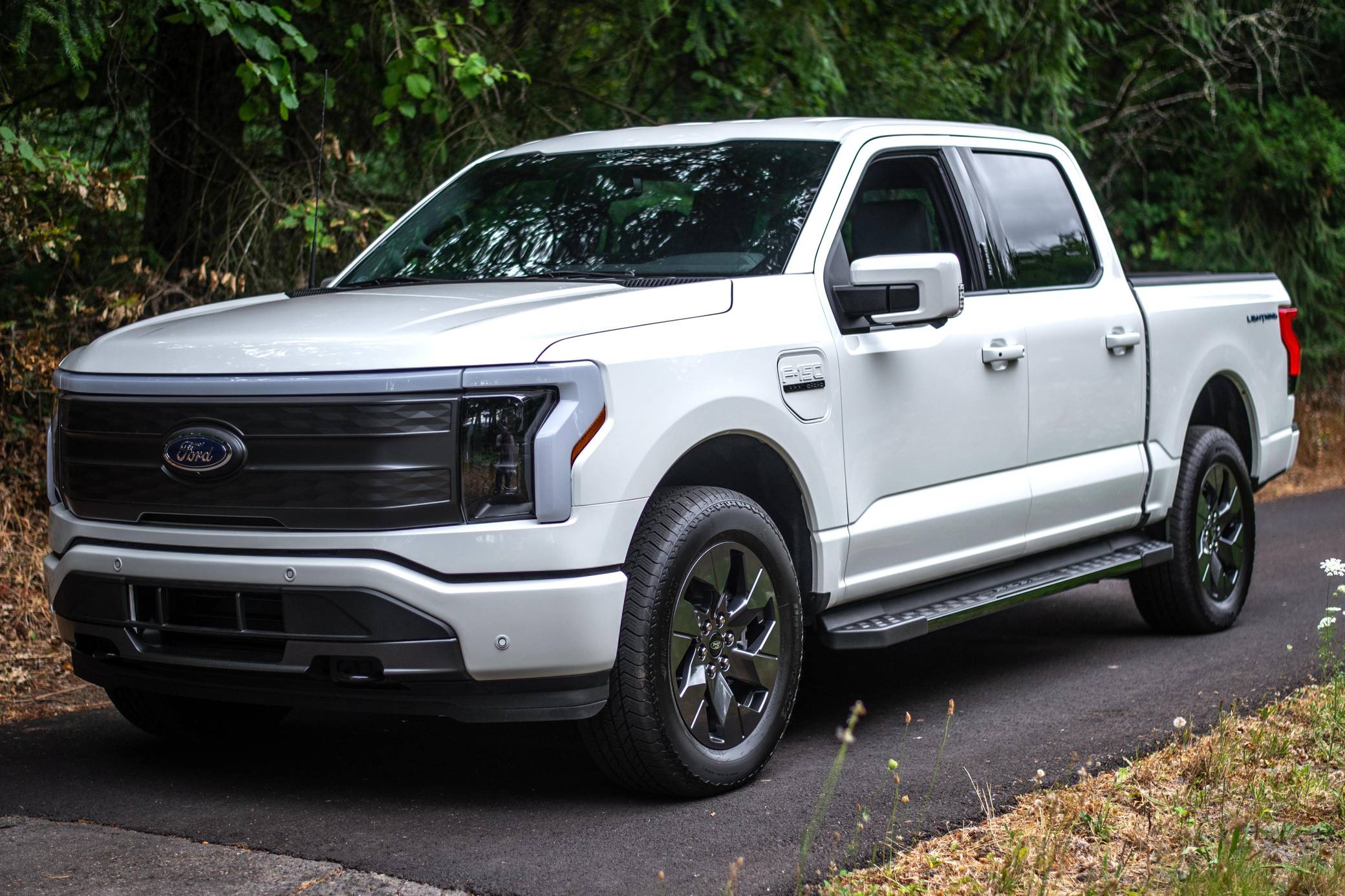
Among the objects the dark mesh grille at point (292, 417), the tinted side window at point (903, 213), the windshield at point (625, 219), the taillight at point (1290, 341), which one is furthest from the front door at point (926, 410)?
the taillight at point (1290, 341)

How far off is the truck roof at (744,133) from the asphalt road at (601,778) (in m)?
2.05

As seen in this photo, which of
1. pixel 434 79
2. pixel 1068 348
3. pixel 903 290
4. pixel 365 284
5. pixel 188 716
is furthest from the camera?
pixel 434 79

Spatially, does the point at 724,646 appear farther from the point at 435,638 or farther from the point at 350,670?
the point at 350,670

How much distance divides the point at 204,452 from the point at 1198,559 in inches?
177

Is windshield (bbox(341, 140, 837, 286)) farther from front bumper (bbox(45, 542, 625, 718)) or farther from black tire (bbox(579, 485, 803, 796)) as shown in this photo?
front bumper (bbox(45, 542, 625, 718))

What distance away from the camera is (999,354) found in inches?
226

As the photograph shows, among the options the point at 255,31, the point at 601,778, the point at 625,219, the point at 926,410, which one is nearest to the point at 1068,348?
the point at 926,410

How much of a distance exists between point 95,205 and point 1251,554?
18.9 feet

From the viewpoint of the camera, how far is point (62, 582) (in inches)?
181

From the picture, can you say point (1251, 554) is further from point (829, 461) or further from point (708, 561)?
point (708, 561)

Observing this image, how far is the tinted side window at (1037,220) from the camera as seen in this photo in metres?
6.26

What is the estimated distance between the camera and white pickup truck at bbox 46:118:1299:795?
414cm

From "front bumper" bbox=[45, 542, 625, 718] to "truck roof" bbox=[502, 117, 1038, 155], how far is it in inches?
83.3

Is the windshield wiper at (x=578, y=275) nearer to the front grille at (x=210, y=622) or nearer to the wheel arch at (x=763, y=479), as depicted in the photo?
the wheel arch at (x=763, y=479)
